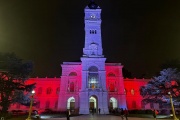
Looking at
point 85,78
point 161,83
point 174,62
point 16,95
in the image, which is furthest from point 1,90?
point 174,62

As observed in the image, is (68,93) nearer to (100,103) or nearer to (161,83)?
(100,103)

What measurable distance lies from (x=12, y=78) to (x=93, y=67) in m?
26.8

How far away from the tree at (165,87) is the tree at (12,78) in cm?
2616

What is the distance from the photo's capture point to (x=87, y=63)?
57.1m

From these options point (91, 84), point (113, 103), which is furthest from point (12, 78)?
point (113, 103)

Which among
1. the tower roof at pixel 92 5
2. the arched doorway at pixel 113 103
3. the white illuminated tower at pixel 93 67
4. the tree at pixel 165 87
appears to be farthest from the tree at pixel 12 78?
the tower roof at pixel 92 5

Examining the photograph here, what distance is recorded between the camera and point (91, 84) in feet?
184

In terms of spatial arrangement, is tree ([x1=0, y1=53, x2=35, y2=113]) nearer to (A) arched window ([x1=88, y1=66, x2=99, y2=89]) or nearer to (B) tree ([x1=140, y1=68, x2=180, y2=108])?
(A) arched window ([x1=88, y1=66, x2=99, y2=89])

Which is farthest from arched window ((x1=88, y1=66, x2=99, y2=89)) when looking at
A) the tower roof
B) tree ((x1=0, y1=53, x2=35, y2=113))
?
tree ((x1=0, y1=53, x2=35, y2=113))

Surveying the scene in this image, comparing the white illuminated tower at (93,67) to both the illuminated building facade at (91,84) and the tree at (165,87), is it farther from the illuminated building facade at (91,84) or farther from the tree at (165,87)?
the tree at (165,87)

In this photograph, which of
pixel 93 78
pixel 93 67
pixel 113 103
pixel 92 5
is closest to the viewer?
pixel 93 78

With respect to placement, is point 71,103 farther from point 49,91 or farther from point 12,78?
point 12,78

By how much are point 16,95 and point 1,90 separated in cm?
380

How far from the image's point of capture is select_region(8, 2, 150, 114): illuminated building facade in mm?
54312
